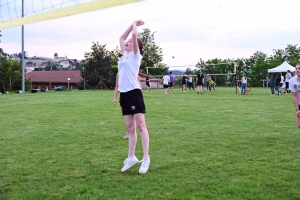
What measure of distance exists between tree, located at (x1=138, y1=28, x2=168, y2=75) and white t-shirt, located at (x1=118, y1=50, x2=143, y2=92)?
51329 millimetres

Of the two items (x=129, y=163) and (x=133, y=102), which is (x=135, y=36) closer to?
(x=133, y=102)

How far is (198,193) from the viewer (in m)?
3.99

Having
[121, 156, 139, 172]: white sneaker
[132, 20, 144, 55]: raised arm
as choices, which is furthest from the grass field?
[132, 20, 144, 55]: raised arm

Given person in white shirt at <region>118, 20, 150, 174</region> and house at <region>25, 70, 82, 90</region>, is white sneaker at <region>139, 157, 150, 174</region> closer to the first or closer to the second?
person in white shirt at <region>118, 20, 150, 174</region>

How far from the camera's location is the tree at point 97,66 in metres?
49.9

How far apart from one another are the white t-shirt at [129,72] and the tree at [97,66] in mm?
44800

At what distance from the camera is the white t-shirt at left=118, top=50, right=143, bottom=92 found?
197 inches

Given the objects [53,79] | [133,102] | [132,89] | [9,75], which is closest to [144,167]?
[133,102]

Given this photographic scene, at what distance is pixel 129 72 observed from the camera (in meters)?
5.02

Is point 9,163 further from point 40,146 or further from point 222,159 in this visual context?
point 222,159

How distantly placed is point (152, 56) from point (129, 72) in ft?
182

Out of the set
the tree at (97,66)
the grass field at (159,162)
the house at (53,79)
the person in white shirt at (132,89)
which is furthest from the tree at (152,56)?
the person in white shirt at (132,89)

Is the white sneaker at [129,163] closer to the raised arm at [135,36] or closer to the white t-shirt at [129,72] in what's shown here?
the white t-shirt at [129,72]

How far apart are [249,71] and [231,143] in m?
50.5
